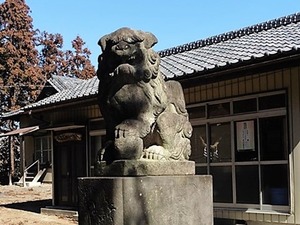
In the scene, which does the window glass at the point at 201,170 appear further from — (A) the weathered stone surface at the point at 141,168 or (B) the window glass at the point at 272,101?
(A) the weathered stone surface at the point at 141,168

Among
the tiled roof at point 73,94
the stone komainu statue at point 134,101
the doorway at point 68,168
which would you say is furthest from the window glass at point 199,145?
the stone komainu statue at point 134,101

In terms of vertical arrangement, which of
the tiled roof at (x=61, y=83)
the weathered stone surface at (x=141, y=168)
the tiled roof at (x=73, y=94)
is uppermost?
the tiled roof at (x=61, y=83)

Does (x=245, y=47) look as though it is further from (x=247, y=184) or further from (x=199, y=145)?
(x=247, y=184)

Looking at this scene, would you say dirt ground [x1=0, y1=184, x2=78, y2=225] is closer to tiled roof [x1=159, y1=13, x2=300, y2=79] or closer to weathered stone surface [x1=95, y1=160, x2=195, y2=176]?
tiled roof [x1=159, y1=13, x2=300, y2=79]

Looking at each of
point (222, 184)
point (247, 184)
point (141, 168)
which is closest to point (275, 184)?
point (247, 184)

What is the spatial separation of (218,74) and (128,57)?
16.7ft

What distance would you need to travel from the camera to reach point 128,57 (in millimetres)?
5043

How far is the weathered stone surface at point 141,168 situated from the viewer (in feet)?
15.8

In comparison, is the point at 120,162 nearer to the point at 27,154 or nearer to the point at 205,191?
the point at 205,191

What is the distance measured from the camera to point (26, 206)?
1792cm

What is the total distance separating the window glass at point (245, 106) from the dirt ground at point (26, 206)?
5.99 meters

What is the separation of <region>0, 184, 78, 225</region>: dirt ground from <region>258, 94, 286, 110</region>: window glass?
21.7ft

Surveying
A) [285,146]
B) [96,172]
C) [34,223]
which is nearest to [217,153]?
[285,146]

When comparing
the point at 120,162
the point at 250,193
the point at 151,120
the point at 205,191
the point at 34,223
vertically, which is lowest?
the point at 34,223
